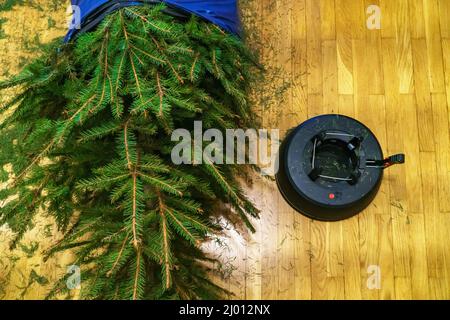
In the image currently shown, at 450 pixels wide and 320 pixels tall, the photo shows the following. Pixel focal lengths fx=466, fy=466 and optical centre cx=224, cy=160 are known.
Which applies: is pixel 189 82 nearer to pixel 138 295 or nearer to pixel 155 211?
pixel 155 211

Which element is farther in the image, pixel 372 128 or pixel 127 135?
pixel 372 128

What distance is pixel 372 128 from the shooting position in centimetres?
246

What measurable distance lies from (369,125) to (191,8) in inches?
47.2

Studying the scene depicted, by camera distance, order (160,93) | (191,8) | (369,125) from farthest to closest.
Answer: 1. (369,125)
2. (191,8)
3. (160,93)

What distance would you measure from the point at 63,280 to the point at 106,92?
2.82 ft

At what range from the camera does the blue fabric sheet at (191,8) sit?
1.65 m

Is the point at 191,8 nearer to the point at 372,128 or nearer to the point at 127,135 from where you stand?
the point at 127,135

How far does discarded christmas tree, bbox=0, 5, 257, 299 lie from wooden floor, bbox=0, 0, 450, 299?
2.01 feet

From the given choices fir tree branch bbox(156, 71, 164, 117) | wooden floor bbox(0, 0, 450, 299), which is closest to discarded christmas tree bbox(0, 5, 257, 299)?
fir tree branch bbox(156, 71, 164, 117)

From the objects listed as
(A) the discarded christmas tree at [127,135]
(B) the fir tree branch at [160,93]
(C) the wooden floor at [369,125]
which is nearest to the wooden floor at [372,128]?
(C) the wooden floor at [369,125]

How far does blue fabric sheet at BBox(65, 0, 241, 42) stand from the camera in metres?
1.65

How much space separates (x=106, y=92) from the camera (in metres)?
1.48

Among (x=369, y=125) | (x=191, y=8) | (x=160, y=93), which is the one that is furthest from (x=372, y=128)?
(x=160, y=93)
